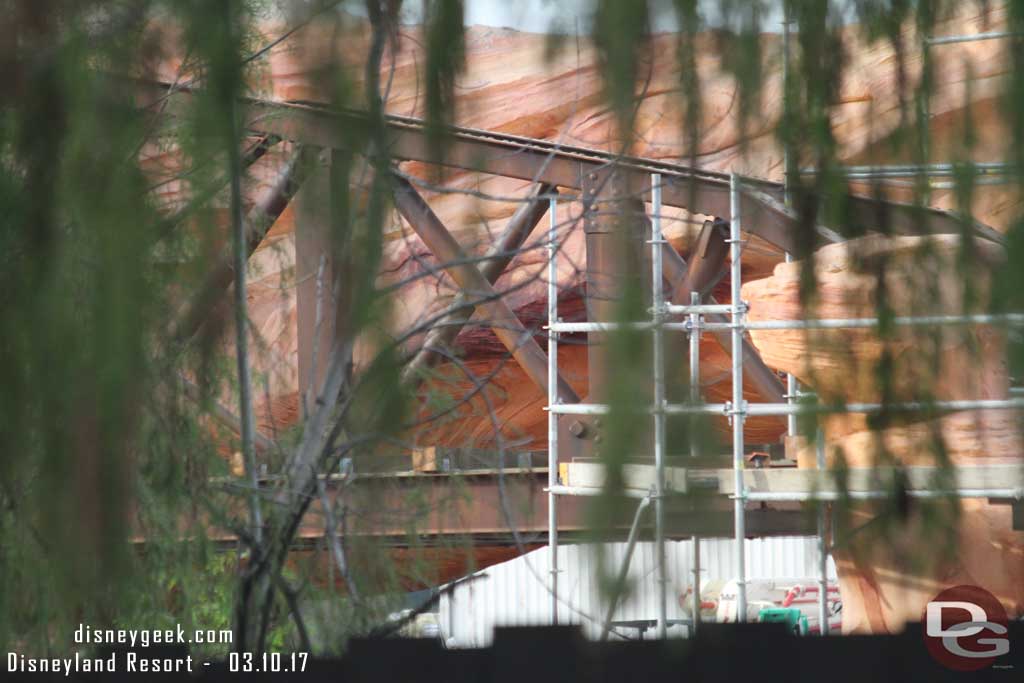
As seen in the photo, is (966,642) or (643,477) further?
(966,642)

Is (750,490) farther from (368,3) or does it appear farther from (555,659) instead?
(368,3)

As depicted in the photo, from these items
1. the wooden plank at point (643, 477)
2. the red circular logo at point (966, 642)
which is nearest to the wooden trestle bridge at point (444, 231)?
the wooden plank at point (643, 477)

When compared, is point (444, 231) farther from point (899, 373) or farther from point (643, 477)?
point (643, 477)

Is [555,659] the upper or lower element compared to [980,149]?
lower

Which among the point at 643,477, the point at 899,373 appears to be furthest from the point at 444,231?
the point at 643,477

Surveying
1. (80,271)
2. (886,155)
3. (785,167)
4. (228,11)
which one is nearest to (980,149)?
(886,155)

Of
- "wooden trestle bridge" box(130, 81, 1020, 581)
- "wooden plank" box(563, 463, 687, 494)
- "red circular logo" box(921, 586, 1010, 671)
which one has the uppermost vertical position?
"wooden trestle bridge" box(130, 81, 1020, 581)

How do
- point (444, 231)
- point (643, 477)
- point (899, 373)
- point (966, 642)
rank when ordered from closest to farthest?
1. point (643, 477)
2. point (899, 373)
3. point (966, 642)
4. point (444, 231)

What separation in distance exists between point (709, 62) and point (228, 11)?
0.51 m

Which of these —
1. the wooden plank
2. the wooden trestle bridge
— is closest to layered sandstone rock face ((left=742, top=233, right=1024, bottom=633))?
the wooden trestle bridge

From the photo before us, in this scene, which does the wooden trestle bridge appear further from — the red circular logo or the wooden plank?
the red circular logo

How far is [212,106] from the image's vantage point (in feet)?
4.16

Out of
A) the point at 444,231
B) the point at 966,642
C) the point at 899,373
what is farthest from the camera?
the point at 444,231

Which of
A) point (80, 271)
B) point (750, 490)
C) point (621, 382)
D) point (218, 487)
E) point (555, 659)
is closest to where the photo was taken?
point (621, 382)
